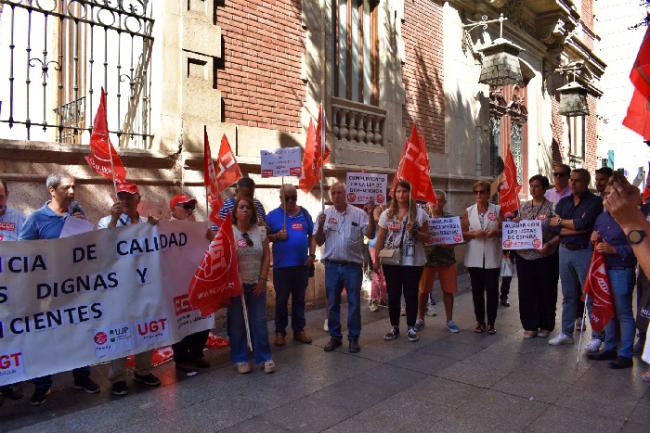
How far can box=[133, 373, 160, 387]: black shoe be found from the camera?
4.69 metres

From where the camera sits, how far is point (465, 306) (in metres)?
8.23

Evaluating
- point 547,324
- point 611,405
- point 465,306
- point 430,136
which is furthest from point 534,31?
point 611,405

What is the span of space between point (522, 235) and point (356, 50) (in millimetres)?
5074

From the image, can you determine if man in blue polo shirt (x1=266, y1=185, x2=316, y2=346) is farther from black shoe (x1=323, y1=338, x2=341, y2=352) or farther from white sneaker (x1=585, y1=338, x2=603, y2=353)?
white sneaker (x1=585, y1=338, x2=603, y2=353)

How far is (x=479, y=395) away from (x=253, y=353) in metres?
2.14

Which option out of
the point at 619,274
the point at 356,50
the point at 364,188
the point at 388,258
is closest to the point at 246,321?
the point at 388,258

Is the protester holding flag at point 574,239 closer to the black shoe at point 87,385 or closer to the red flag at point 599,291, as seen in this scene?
the red flag at point 599,291

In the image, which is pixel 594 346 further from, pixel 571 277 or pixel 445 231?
pixel 445 231

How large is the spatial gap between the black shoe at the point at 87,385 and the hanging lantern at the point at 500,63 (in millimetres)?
9692

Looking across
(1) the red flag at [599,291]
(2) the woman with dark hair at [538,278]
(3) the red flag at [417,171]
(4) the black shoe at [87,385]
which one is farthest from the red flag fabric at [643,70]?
(4) the black shoe at [87,385]

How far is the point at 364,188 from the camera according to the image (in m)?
6.79

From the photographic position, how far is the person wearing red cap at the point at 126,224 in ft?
14.8

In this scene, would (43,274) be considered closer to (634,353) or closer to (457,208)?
(634,353)

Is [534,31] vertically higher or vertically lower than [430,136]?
higher
